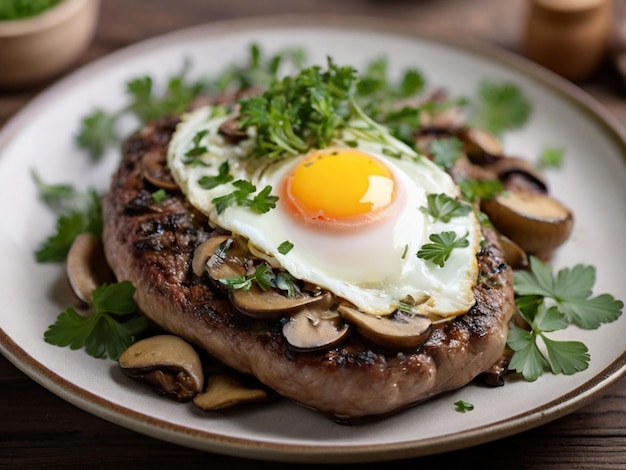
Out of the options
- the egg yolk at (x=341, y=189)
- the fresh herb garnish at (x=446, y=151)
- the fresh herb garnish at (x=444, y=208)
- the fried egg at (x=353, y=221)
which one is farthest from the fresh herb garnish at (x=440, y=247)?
the fresh herb garnish at (x=446, y=151)

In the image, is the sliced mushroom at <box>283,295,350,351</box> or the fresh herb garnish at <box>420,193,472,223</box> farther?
the fresh herb garnish at <box>420,193,472,223</box>

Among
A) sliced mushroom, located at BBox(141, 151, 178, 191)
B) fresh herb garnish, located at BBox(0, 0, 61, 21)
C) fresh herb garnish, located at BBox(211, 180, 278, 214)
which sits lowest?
fresh herb garnish, located at BBox(0, 0, 61, 21)

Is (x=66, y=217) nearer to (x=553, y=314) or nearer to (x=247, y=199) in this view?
(x=247, y=199)

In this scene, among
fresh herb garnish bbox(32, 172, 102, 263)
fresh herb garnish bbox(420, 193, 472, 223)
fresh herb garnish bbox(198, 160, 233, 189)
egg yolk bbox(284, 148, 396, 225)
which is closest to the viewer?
egg yolk bbox(284, 148, 396, 225)

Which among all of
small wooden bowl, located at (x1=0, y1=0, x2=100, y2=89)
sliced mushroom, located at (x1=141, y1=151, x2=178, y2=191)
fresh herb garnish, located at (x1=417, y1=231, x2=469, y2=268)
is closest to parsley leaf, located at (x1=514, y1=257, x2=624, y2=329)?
fresh herb garnish, located at (x1=417, y1=231, x2=469, y2=268)

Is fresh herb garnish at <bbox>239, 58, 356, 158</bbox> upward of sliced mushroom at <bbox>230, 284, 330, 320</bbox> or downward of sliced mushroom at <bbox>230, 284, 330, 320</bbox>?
upward

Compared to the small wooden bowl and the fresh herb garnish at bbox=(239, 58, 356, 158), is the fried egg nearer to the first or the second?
the fresh herb garnish at bbox=(239, 58, 356, 158)

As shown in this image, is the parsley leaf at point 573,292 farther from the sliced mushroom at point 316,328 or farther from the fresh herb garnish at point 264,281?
the fresh herb garnish at point 264,281

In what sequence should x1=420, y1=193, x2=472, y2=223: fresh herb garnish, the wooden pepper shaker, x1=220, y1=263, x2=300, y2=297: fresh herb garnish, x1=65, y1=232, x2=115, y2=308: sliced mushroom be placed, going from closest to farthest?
x1=220, y1=263, x2=300, y2=297: fresh herb garnish, x1=420, y1=193, x2=472, y2=223: fresh herb garnish, x1=65, y1=232, x2=115, y2=308: sliced mushroom, the wooden pepper shaker
